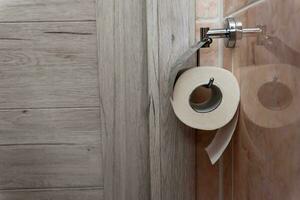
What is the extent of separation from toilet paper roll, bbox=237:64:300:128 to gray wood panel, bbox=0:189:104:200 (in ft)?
1.74

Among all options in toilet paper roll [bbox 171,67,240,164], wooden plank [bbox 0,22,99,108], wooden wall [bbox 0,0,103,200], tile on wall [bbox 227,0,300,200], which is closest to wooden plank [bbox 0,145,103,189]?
wooden wall [bbox 0,0,103,200]

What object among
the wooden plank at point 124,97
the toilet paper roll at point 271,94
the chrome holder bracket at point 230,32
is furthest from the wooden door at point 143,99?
the toilet paper roll at point 271,94

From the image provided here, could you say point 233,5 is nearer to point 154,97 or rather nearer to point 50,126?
point 154,97

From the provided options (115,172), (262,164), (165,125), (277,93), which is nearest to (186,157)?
(165,125)

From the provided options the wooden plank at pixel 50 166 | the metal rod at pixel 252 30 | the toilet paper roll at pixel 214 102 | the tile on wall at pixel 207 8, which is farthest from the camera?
the wooden plank at pixel 50 166

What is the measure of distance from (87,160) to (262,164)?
0.53 meters

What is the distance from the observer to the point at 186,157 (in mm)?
811

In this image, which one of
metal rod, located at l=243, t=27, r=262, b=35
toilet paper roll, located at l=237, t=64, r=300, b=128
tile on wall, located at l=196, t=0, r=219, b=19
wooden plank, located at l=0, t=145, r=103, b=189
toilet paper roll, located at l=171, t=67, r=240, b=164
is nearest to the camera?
toilet paper roll, located at l=237, t=64, r=300, b=128

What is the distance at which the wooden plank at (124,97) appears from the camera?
0.80m

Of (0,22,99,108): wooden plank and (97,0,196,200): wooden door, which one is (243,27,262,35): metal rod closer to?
(97,0,196,200): wooden door

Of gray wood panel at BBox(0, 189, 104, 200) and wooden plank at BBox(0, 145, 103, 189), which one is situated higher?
wooden plank at BBox(0, 145, 103, 189)

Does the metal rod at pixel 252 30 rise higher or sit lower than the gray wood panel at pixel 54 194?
higher

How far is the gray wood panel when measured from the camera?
2.89ft

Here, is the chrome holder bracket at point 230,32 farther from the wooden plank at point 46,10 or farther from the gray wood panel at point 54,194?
the gray wood panel at point 54,194
